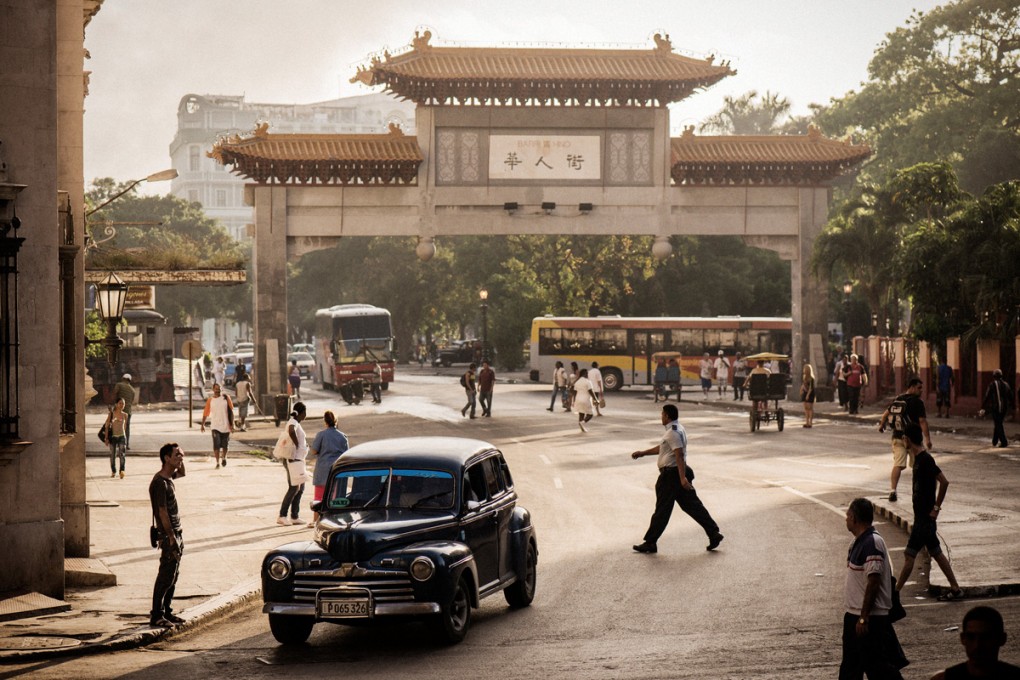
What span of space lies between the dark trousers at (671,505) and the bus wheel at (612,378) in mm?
41578

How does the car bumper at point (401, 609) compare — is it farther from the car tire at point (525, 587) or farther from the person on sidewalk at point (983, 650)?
the person on sidewalk at point (983, 650)

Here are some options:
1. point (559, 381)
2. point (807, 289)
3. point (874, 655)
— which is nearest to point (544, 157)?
point (559, 381)

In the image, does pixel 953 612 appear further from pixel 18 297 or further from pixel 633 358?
pixel 633 358

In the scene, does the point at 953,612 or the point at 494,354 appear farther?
the point at 494,354

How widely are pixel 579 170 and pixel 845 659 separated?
3858 cm

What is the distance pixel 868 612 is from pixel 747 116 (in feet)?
452

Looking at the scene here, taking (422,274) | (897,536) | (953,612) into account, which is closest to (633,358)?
(422,274)

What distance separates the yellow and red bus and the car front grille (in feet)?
153

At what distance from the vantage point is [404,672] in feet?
36.1

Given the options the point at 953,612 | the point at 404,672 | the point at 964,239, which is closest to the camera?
the point at 404,672

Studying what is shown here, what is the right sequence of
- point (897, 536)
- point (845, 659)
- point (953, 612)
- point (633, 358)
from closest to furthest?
point (845, 659) → point (953, 612) → point (897, 536) → point (633, 358)

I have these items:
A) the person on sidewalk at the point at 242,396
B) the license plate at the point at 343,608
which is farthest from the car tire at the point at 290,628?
the person on sidewalk at the point at 242,396

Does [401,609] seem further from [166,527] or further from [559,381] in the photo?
[559,381]

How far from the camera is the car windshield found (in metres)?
12.8
